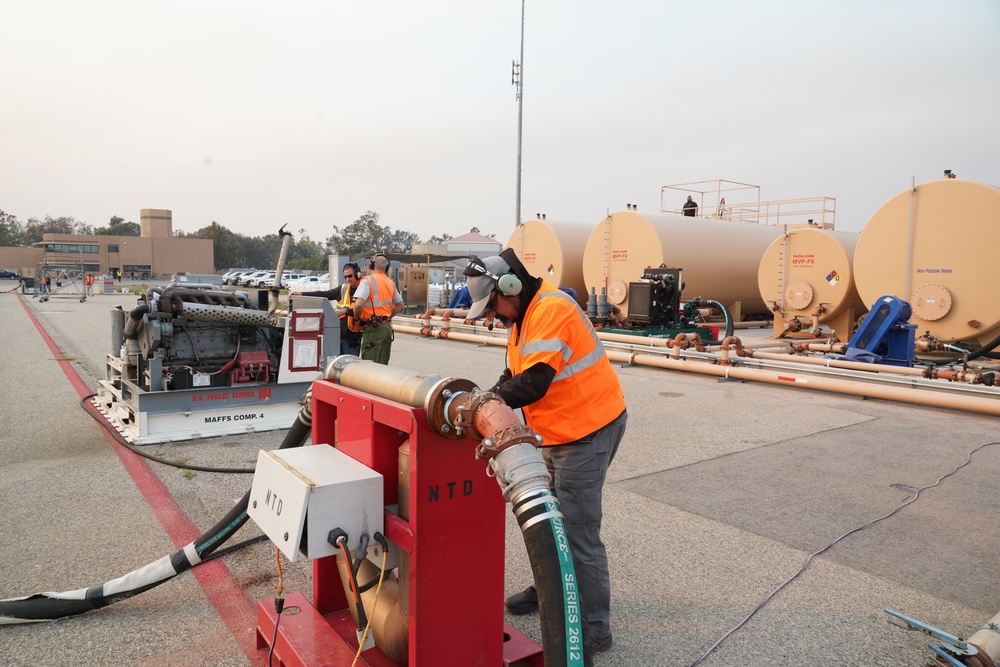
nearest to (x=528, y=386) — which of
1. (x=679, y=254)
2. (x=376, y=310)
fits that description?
(x=376, y=310)

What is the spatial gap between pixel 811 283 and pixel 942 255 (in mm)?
3517

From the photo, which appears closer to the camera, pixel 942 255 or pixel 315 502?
pixel 315 502

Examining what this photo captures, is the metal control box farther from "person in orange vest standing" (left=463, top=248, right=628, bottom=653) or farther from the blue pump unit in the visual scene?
the blue pump unit

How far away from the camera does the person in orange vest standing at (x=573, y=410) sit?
2.87 meters

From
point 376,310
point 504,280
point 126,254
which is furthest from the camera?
point 126,254

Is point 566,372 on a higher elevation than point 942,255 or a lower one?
lower

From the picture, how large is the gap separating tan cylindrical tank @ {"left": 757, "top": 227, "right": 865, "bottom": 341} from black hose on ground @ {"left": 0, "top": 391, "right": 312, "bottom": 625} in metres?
13.7

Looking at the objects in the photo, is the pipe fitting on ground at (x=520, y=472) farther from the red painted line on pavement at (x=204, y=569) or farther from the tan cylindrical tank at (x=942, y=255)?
the tan cylindrical tank at (x=942, y=255)

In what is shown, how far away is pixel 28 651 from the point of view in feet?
9.52

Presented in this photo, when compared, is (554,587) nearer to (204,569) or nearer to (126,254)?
(204,569)

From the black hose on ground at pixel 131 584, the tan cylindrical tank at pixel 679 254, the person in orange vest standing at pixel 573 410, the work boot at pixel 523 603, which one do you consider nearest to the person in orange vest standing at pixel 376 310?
the black hose on ground at pixel 131 584

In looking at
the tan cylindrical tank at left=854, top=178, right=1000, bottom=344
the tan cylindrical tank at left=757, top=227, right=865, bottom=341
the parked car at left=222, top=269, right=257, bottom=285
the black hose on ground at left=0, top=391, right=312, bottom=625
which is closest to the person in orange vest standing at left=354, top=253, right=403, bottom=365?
the black hose on ground at left=0, top=391, right=312, bottom=625

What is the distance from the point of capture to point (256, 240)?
112 meters

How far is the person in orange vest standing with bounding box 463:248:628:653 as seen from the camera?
2867 millimetres
